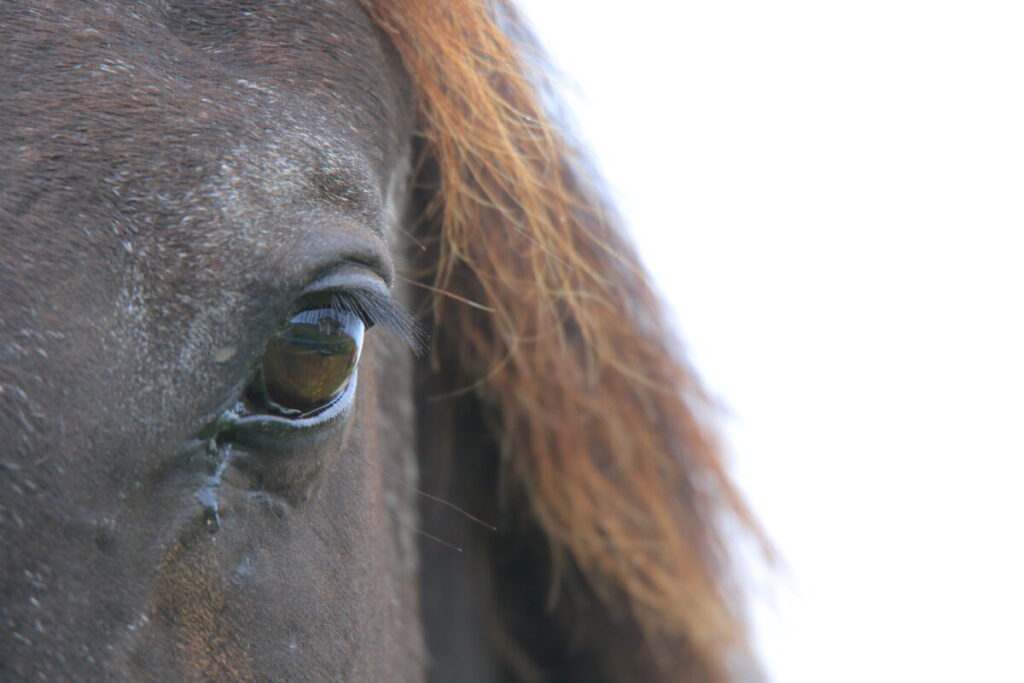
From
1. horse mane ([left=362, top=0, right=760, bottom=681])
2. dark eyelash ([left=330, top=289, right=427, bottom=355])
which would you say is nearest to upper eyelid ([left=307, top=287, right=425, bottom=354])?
dark eyelash ([left=330, top=289, right=427, bottom=355])

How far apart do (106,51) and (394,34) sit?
0.43 metres

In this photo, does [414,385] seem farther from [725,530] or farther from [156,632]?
[156,632]

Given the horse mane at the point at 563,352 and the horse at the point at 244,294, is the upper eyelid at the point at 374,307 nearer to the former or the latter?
the horse at the point at 244,294

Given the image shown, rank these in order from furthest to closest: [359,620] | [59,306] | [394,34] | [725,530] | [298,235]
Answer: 1. [725,530]
2. [394,34]
3. [359,620]
4. [298,235]
5. [59,306]

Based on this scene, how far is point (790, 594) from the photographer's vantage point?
2346 millimetres

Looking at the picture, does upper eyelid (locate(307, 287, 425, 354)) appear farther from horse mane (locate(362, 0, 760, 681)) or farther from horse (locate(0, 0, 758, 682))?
horse mane (locate(362, 0, 760, 681))

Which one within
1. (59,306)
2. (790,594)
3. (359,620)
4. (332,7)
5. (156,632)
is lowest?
(790,594)

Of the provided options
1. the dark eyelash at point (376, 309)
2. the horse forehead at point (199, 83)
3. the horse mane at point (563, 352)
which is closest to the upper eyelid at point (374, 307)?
the dark eyelash at point (376, 309)

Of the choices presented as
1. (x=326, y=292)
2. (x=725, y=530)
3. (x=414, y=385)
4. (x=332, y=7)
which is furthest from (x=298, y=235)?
(x=725, y=530)

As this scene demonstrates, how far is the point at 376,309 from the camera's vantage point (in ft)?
3.89

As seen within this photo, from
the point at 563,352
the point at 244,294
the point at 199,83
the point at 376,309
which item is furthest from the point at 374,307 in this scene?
the point at 563,352

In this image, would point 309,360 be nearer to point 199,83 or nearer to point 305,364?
point 305,364

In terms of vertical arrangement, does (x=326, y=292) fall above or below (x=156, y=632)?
above

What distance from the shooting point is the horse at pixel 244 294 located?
3.10 ft
